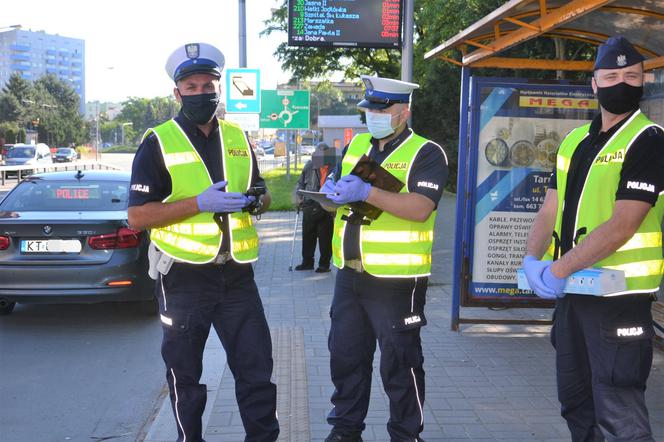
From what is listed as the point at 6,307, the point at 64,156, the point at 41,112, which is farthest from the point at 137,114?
the point at 6,307

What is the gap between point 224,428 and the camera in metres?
4.32

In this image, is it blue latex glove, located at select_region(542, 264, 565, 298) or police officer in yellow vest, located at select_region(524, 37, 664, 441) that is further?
blue latex glove, located at select_region(542, 264, 565, 298)

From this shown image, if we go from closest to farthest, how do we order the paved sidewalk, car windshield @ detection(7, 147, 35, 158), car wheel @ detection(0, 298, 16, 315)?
the paved sidewalk
car wheel @ detection(0, 298, 16, 315)
car windshield @ detection(7, 147, 35, 158)

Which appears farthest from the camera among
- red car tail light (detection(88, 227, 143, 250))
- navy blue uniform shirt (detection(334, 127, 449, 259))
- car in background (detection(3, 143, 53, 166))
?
car in background (detection(3, 143, 53, 166))

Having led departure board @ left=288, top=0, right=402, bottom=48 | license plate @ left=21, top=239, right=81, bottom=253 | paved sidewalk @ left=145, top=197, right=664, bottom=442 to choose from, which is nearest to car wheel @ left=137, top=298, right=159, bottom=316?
license plate @ left=21, top=239, right=81, bottom=253

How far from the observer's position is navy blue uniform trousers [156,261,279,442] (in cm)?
346

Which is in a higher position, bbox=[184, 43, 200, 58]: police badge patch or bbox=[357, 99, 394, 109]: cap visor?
bbox=[184, 43, 200, 58]: police badge patch

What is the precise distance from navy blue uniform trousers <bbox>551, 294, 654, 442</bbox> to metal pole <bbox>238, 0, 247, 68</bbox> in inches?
415

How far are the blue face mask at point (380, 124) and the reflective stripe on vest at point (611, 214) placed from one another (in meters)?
1.12

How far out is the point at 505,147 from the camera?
248 inches

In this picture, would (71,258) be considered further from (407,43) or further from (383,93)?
→ (407,43)

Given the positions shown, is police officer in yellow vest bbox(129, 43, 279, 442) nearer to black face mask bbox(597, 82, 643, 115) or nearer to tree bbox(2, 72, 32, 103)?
black face mask bbox(597, 82, 643, 115)

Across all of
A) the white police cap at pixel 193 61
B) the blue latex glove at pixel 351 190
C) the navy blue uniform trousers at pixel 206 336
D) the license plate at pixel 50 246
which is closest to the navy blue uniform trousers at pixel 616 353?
the blue latex glove at pixel 351 190

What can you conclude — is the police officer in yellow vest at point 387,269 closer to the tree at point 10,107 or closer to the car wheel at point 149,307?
the car wheel at point 149,307
